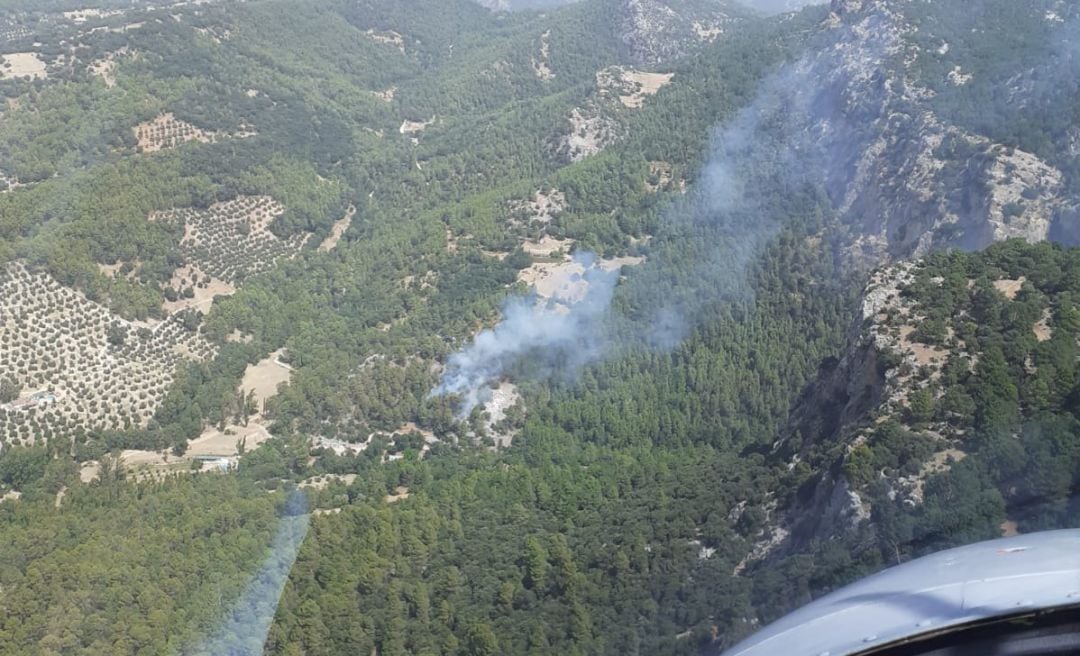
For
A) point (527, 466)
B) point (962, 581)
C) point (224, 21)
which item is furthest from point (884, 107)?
point (224, 21)

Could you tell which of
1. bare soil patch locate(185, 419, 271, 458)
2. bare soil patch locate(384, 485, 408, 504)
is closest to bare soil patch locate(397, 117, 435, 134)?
bare soil patch locate(185, 419, 271, 458)

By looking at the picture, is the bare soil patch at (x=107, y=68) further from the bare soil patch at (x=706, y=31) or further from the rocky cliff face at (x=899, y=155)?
the bare soil patch at (x=706, y=31)

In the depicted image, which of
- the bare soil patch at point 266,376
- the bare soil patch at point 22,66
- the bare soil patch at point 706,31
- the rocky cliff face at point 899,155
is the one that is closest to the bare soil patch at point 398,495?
the bare soil patch at point 266,376

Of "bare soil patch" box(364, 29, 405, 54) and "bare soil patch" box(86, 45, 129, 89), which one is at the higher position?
"bare soil patch" box(86, 45, 129, 89)

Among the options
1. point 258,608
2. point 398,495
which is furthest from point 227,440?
point 258,608

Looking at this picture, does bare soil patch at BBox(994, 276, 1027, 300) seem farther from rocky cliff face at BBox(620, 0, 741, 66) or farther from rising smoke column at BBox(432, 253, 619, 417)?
rocky cliff face at BBox(620, 0, 741, 66)

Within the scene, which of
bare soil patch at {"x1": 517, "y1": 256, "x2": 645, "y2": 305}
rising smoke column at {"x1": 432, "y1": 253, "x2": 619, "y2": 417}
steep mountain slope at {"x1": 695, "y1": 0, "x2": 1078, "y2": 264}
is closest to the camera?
steep mountain slope at {"x1": 695, "y1": 0, "x2": 1078, "y2": 264}
